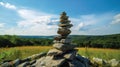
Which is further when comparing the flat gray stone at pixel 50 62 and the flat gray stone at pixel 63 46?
the flat gray stone at pixel 63 46

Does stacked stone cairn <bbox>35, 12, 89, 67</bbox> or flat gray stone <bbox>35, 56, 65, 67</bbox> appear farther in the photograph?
stacked stone cairn <bbox>35, 12, 89, 67</bbox>

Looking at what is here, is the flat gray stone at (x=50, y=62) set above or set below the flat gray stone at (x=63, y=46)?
below

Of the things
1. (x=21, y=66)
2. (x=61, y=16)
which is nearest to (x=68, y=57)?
(x=61, y=16)

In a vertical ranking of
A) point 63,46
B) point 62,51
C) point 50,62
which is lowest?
point 50,62

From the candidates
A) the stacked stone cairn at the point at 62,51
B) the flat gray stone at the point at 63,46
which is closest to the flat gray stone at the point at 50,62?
the stacked stone cairn at the point at 62,51

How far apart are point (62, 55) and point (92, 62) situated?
5.18m

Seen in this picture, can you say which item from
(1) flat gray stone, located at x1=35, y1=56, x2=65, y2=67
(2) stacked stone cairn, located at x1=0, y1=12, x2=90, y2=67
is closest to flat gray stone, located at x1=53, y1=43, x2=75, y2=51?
(2) stacked stone cairn, located at x1=0, y1=12, x2=90, y2=67

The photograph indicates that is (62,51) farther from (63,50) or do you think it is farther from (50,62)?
(50,62)

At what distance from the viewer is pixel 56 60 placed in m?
14.1

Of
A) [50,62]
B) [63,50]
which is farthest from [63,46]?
[50,62]

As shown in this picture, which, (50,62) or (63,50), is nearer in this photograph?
(50,62)

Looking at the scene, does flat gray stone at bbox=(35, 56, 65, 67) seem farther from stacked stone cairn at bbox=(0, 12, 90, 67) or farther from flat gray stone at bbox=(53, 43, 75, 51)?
flat gray stone at bbox=(53, 43, 75, 51)

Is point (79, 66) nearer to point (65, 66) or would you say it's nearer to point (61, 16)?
point (65, 66)

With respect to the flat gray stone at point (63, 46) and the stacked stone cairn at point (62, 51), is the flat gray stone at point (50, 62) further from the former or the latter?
A: the flat gray stone at point (63, 46)
